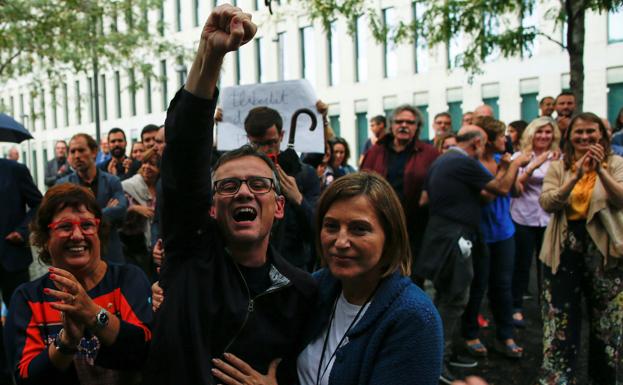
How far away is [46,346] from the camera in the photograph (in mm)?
2656

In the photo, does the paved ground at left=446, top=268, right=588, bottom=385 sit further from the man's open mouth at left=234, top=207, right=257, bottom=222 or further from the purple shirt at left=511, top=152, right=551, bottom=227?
the man's open mouth at left=234, top=207, right=257, bottom=222

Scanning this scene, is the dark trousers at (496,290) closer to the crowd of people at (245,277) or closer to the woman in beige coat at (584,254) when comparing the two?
the woman in beige coat at (584,254)

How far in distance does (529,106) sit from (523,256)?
59.7ft

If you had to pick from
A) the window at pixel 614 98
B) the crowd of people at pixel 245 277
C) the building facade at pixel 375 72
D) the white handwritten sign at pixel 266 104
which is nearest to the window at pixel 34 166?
the building facade at pixel 375 72

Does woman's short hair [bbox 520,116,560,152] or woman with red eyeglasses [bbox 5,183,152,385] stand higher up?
woman's short hair [bbox 520,116,560,152]

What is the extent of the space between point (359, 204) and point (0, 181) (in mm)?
3966

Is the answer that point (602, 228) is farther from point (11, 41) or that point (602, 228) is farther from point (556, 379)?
point (11, 41)

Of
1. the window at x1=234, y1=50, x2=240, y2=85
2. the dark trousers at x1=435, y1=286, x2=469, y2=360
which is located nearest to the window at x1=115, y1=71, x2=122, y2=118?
the window at x1=234, y1=50, x2=240, y2=85

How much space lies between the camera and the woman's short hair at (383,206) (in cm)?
232

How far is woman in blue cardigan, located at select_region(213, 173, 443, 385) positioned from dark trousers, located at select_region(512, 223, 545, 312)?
5.11 m

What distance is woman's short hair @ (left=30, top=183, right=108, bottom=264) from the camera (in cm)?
300

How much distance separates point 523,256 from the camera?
24.5 ft

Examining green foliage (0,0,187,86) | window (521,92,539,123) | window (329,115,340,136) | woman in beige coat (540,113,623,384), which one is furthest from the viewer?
window (329,115,340,136)

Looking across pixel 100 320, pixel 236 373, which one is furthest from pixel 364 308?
pixel 100 320
